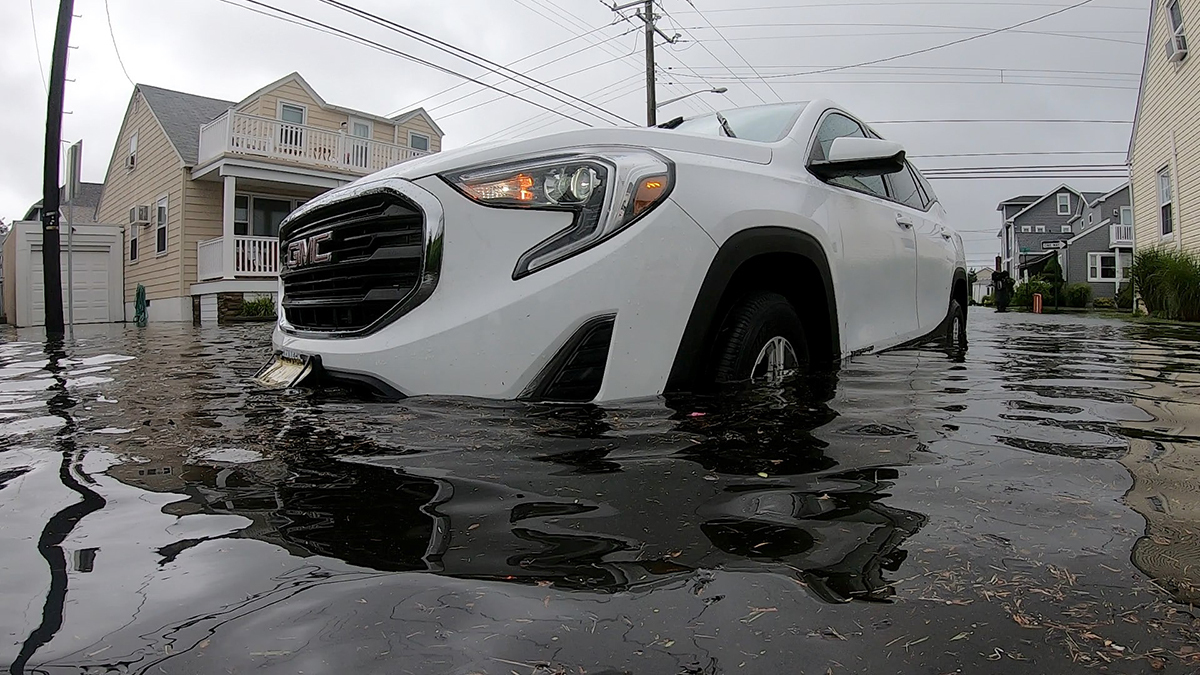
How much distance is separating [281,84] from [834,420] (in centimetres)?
2370

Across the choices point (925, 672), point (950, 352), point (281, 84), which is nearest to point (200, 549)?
point (925, 672)

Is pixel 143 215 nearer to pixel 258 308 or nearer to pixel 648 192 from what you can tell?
pixel 258 308

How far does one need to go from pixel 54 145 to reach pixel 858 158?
14.1 metres

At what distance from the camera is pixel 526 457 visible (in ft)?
6.48

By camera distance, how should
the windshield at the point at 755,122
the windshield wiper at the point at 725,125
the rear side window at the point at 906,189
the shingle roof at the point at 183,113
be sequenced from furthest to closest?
the shingle roof at the point at 183,113 → the rear side window at the point at 906,189 → the windshield wiper at the point at 725,125 → the windshield at the point at 755,122

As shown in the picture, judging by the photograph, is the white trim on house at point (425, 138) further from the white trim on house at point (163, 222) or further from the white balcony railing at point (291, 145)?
the white trim on house at point (163, 222)

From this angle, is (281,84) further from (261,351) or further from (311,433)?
(311,433)

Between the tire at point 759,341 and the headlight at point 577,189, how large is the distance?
2.01 ft

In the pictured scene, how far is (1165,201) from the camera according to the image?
698 inches

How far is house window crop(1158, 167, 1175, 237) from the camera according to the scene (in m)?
17.4

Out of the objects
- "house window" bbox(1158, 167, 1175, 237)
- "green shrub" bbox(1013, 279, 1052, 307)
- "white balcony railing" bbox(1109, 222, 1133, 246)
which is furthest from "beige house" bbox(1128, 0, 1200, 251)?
"white balcony railing" bbox(1109, 222, 1133, 246)

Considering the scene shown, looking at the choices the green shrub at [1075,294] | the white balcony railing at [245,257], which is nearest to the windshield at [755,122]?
the white balcony railing at [245,257]

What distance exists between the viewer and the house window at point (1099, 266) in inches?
1620

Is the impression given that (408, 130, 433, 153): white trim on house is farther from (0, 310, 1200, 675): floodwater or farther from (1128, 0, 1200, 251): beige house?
(0, 310, 1200, 675): floodwater
